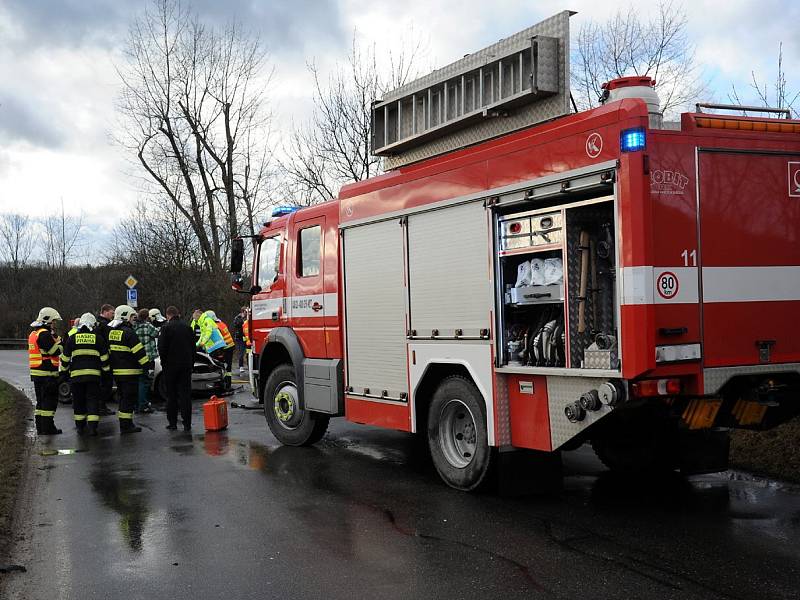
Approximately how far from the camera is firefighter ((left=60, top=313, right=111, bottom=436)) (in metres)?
11.2

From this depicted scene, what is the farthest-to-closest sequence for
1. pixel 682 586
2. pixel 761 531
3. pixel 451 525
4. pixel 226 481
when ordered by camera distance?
pixel 226 481
pixel 451 525
pixel 761 531
pixel 682 586

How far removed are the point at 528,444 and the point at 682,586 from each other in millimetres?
1905

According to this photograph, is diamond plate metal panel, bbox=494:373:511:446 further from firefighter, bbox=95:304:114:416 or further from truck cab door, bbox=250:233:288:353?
firefighter, bbox=95:304:114:416

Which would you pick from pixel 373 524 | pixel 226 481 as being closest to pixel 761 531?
pixel 373 524

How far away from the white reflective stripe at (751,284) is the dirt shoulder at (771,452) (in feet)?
6.89

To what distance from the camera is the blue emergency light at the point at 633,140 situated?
529 centimetres

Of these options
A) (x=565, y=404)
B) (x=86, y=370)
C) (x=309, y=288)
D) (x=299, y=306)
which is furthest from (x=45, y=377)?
(x=565, y=404)

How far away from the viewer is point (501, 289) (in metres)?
6.41

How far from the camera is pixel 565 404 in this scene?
5.89m

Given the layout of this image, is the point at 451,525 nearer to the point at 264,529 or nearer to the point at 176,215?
the point at 264,529

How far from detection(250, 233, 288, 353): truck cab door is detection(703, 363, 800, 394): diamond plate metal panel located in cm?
536

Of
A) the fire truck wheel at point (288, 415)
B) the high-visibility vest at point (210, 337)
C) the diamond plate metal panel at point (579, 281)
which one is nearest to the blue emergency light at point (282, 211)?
the fire truck wheel at point (288, 415)

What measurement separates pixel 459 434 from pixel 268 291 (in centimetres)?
389

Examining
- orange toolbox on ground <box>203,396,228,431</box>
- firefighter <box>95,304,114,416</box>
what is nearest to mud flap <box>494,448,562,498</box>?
orange toolbox on ground <box>203,396,228,431</box>
